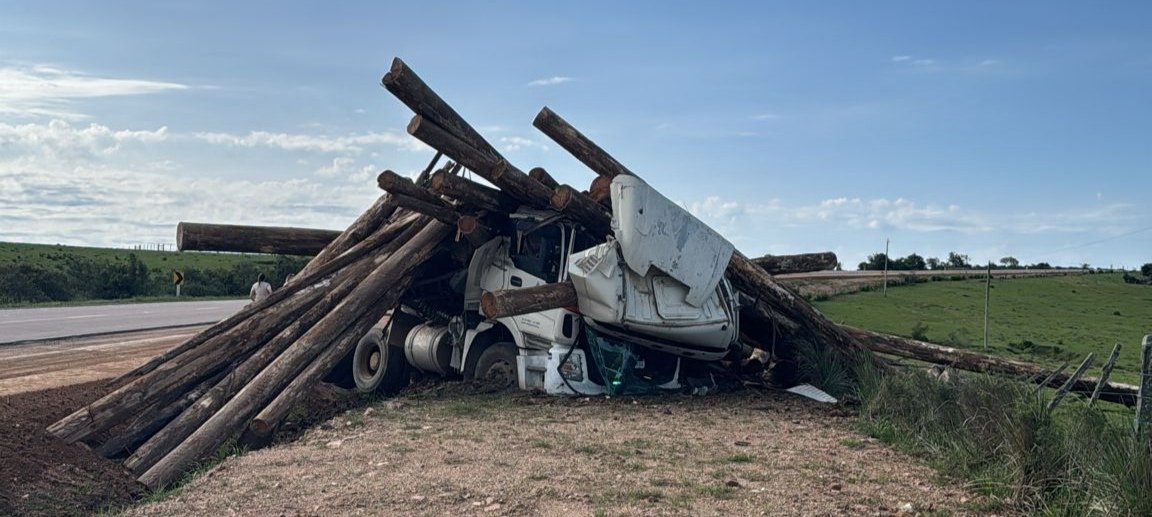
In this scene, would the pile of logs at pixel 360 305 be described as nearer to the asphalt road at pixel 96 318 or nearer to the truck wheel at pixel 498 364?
the truck wheel at pixel 498 364

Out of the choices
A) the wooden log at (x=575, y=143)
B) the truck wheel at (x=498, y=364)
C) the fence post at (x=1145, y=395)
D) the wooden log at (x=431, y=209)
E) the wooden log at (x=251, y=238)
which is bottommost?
the truck wheel at (x=498, y=364)

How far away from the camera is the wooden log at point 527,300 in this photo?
36.3 feet

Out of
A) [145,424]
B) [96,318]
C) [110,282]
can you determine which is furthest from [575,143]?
[110,282]

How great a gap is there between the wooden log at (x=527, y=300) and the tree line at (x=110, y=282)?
28.6m

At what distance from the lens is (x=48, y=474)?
8.80 metres

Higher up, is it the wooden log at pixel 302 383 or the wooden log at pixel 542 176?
the wooden log at pixel 542 176

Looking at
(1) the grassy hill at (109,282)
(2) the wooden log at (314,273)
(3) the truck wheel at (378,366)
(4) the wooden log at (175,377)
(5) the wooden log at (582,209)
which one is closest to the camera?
(4) the wooden log at (175,377)

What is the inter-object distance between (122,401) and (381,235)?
A: 4807mm

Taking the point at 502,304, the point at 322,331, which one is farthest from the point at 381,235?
the point at 502,304

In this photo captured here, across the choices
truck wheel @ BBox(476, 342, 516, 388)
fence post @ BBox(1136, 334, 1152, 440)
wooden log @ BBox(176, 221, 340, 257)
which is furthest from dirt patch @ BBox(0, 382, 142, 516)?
fence post @ BBox(1136, 334, 1152, 440)

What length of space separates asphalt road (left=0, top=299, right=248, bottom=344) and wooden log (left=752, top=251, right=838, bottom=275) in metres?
13.7

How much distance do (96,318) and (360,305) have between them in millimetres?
17056

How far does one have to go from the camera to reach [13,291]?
3669cm

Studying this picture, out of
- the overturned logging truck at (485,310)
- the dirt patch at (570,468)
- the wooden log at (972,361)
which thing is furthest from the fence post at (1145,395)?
the wooden log at (972,361)
